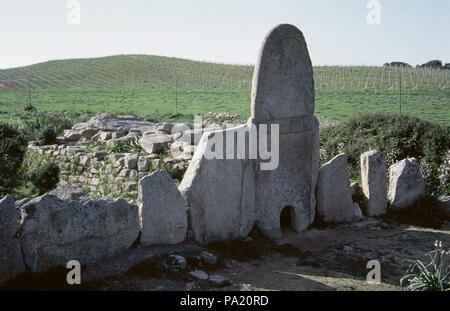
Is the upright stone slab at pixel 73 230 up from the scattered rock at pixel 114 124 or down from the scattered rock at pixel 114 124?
down

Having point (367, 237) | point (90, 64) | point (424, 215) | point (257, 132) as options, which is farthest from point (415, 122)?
point (90, 64)

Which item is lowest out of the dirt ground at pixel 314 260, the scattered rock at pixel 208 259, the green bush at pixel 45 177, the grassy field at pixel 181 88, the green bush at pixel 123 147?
the dirt ground at pixel 314 260

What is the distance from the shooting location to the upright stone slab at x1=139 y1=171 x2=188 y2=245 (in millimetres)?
7371

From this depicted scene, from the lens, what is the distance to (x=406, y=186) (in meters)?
10.6

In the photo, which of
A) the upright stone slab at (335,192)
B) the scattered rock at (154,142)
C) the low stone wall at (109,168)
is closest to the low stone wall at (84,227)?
the upright stone slab at (335,192)

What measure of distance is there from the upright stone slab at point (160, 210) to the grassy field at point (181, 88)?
16568mm

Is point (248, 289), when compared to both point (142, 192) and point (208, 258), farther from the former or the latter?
point (142, 192)

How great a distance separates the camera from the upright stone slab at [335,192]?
31.8 feet

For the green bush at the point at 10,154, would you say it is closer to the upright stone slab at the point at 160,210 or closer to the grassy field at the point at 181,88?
the upright stone slab at the point at 160,210

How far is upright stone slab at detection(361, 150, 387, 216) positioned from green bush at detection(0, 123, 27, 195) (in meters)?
9.29

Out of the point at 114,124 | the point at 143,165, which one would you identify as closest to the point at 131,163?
the point at 143,165

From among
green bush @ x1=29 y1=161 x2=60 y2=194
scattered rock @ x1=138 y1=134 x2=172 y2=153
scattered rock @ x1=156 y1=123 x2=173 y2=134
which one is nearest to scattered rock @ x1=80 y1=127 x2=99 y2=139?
scattered rock @ x1=156 y1=123 x2=173 y2=134

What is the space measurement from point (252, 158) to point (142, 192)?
2.27 m
